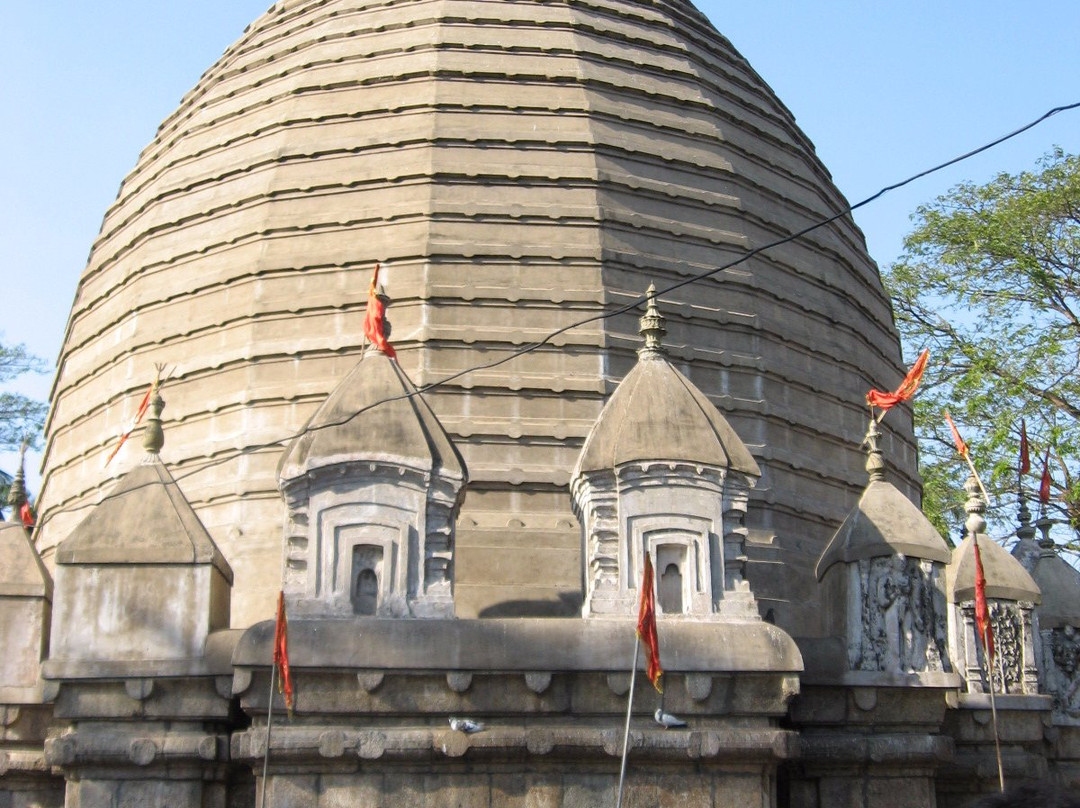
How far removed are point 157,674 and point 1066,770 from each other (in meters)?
8.99

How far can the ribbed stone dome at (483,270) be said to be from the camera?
15.0m

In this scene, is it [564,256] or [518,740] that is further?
[564,256]

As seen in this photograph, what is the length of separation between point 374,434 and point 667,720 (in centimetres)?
288

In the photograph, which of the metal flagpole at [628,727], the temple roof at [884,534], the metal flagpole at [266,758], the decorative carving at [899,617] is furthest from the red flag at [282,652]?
the temple roof at [884,534]

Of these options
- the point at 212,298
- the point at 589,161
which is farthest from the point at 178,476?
the point at 589,161

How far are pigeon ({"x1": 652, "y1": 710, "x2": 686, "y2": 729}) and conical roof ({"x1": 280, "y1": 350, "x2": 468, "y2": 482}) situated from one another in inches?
86.2

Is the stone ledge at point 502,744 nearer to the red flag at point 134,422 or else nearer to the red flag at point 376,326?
the red flag at point 376,326

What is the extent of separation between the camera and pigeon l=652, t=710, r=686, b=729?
1085 centimetres

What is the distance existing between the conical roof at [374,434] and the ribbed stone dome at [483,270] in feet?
8.38

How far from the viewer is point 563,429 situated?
14836 millimetres

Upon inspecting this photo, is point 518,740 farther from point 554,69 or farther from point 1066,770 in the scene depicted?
point 554,69

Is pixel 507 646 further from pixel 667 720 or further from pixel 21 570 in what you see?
pixel 21 570

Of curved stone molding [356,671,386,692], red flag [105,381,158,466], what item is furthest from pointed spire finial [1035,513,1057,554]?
red flag [105,381,158,466]

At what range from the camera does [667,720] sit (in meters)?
10.9
